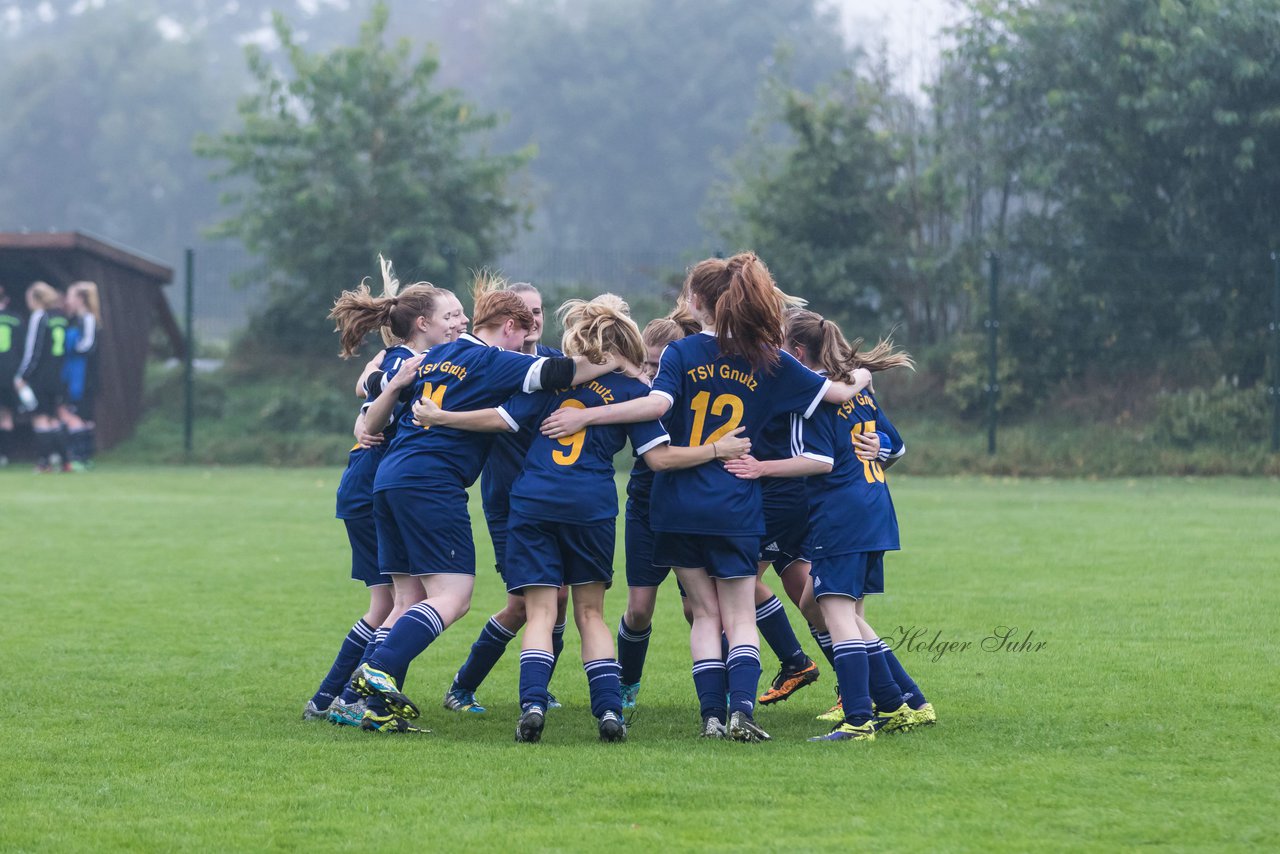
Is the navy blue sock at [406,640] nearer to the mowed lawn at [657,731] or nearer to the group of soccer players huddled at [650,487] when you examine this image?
the group of soccer players huddled at [650,487]

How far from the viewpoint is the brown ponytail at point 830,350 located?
5.66 meters

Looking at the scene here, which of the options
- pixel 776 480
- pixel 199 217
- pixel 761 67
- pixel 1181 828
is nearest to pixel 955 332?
pixel 776 480

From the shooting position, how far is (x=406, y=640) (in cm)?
534

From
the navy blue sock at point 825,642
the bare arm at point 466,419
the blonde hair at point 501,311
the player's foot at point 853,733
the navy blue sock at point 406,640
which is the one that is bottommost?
the player's foot at point 853,733

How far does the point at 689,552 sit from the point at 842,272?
1589 centimetres

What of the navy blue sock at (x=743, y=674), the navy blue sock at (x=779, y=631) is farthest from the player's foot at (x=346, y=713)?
the navy blue sock at (x=779, y=631)

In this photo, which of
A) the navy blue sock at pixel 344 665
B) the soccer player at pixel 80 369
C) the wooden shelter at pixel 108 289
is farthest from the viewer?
the wooden shelter at pixel 108 289

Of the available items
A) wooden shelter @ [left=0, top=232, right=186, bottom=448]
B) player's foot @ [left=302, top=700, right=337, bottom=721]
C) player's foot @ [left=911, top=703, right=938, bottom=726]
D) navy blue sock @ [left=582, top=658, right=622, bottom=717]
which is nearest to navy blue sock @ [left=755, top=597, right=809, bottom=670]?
player's foot @ [left=911, top=703, right=938, bottom=726]

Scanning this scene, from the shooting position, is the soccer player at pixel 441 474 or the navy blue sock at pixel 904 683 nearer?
the soccer player at pixel 441 474

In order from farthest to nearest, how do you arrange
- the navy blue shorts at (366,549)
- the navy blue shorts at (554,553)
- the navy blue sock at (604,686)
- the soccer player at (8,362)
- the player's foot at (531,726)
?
the soccer player at (8,362) < the navy blue shorts at (366,549) < the navy blue shorts at (554,553) < the navy blue sock at (604,686) < the player's foot at (531,726)

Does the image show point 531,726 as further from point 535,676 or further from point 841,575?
point 841,575

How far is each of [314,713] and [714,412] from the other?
1.88 metres

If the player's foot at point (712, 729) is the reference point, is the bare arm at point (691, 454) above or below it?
above

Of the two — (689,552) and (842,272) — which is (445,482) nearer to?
(689,552)
